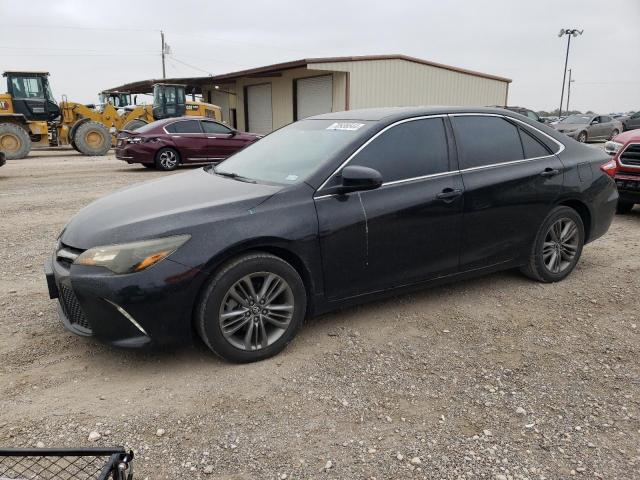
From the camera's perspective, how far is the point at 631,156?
7293mm

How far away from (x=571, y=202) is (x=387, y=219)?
2.11 meters

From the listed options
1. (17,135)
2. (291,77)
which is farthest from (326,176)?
(291,77)

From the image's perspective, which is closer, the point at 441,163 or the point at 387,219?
the point at 387,219

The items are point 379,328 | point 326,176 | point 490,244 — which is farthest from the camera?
point 490,244

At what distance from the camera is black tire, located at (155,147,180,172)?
1345cm

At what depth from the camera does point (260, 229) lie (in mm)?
3125

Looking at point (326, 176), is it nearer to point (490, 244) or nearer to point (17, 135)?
point (490, 244)

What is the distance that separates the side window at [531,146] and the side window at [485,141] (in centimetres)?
6

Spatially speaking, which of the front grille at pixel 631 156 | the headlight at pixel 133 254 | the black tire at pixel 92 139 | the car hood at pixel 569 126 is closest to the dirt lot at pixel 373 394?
the headlight at pixel 133 254

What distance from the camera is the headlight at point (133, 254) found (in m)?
2.90

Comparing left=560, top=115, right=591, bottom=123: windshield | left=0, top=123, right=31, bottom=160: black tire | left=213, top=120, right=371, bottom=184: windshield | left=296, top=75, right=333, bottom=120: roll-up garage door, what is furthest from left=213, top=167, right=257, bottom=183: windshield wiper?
left=560, top=115, right=591, bottom=123: windshield

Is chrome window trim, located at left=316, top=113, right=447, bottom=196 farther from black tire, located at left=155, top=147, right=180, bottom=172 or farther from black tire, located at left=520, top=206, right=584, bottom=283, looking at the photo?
black tire, located at left=155, top=147, right=180, bottom=172

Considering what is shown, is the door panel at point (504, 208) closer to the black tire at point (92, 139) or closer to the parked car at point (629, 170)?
the parked car at point (629, 170)

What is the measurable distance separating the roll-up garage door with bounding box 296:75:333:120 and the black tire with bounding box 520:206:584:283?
19938 mm
